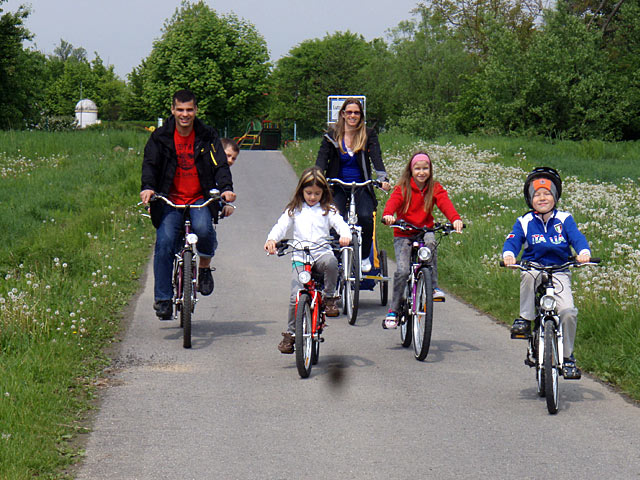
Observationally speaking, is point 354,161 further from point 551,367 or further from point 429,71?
point 429,71

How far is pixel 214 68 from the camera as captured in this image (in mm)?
74062

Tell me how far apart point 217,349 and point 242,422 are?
2.24 m

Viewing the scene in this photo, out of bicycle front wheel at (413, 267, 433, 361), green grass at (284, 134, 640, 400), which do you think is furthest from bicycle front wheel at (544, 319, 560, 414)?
bicycle front wheel at (413, 267, 433, 361)

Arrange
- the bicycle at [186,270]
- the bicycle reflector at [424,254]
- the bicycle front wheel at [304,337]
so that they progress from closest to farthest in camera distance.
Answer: the bicycle front wheel at [304,337]
the bicycle reflector at [424,254]
the bicycle at [186,270]

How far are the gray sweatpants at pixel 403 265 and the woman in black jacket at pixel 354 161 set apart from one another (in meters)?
1.70

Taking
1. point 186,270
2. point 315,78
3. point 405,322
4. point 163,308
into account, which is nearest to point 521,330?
point 405,322

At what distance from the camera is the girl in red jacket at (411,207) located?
7.67m

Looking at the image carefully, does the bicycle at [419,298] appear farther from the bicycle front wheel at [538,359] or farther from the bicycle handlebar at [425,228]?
the bicycle front wheel at [538,359]

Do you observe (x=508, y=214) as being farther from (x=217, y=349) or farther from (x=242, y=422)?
(x=242, y=422)

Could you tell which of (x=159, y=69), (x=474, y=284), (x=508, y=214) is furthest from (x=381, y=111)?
(x=474, y=284)

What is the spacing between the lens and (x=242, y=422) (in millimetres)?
5398

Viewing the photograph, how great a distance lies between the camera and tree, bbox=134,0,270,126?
74375mm

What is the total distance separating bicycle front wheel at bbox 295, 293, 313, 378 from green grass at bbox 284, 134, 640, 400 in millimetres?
→ 2167

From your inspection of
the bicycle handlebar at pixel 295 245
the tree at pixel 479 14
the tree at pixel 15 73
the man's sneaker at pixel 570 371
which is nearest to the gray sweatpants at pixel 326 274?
the bicycle handlebar at pixel 295 245
